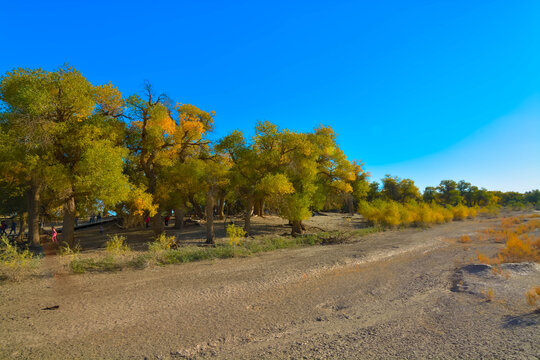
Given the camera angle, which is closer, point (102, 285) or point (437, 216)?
point (102, 285)

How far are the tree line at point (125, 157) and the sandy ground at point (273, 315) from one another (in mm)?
6293

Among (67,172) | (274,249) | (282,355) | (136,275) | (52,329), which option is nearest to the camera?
(282,355)

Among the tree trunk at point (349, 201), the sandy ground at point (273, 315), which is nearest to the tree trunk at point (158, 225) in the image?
the sandy ground at point (273, 315)

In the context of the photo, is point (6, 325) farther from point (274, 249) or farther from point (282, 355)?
point (274, 249)

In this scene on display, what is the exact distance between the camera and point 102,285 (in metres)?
8.56

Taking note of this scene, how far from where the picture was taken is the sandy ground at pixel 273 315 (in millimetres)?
4660

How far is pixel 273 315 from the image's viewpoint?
6.23m

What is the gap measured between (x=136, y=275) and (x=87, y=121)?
9.03 m

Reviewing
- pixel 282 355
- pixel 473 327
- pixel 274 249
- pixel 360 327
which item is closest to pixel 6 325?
pixel 282 355

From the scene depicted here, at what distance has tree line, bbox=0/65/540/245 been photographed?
42.2 feet

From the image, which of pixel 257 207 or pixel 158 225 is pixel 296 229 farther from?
pixel 158 225

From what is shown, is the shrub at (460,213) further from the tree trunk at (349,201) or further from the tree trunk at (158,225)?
the tree trunk at (158,225)

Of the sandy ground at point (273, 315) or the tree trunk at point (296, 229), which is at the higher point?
the tree trunk at point (296, 229)

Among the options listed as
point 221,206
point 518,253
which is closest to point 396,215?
point 518,253
